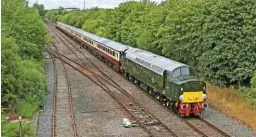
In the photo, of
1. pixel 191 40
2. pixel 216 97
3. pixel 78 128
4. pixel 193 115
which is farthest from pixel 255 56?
pixel 78 128

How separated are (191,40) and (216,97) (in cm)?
775

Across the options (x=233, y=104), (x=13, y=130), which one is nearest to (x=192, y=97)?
(x=233, y=104)

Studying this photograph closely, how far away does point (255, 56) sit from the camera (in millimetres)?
25875

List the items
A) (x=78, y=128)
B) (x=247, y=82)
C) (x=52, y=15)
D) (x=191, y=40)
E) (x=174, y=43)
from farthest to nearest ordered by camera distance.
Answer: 1. (x=52, y=15)
2. (x=174, y=43)
3. (x=191, y=40)
4. (x=247, y=82)
5. (x=78, y=128)

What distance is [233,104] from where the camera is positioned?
75.4 ft

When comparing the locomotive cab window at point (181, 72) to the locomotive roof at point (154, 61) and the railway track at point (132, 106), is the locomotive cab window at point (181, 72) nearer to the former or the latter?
the locomotive roof at point (154, 61)

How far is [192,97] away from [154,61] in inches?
188

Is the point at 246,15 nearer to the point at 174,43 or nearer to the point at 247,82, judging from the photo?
the point at 247,82

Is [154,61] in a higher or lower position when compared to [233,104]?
higher

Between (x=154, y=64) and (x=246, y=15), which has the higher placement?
(x=246, y=15)

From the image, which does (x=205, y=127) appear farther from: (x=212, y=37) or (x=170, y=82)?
(x=212, y=37)

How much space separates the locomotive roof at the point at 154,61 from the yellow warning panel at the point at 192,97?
1.68 meters

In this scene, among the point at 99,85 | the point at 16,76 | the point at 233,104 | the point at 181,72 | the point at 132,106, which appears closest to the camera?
the point at 181,72

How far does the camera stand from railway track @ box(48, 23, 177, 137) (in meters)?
17.5
